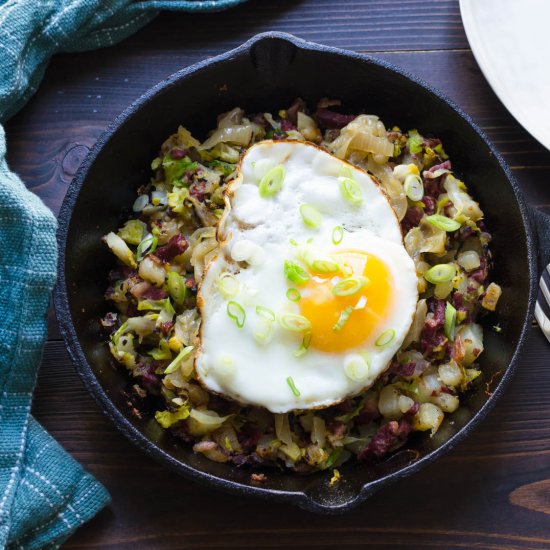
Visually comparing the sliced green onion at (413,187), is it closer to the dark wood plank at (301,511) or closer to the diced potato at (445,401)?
the diced potato at (445,401)

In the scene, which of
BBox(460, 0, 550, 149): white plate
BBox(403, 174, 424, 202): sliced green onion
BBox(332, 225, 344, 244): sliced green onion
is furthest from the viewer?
BBox(460, 0, 550, 149): white plate

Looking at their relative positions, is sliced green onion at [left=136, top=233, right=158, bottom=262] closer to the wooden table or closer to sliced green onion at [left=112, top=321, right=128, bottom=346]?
sliced green onion at [left=112, top=321, right=128, bottom=346]

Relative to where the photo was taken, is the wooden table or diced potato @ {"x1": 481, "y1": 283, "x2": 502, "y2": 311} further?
the wooden table

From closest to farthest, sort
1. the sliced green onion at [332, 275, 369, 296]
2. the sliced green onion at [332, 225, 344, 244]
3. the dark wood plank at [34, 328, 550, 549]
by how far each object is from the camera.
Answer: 1. the sliced green onion at [332, 275, 369, 296]
2. the sliced green onion at [332, 225, 344, 244]
3. the dark wood plank at [34, 328, 550, 549]

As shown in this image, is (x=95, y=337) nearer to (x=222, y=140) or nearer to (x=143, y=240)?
(x=143, y=240)

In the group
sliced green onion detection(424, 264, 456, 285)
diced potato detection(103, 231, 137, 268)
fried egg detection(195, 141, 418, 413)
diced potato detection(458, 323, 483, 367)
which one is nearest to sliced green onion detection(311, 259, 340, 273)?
fried egg detection(195, 141, 418, 413)

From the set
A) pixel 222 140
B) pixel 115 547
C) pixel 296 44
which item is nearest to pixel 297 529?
pixel 115 547

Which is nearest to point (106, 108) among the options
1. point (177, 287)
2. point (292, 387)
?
point (177, 287)
